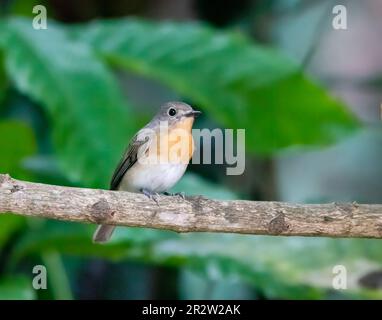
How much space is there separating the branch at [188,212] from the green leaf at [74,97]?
1.09 metres

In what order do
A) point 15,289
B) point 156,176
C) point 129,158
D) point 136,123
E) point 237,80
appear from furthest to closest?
1. point 136,123
2. point 237,80
3. point 15,289
4. point 129,158
5. point 156,176

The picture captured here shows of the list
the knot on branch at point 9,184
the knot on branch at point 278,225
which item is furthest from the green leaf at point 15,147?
the knot on branch at point 278,225

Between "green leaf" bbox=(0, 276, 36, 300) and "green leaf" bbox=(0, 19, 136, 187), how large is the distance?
21.4 inches

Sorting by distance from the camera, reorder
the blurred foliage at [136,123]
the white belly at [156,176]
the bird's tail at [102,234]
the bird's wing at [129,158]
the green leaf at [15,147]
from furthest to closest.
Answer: the green leaf at [15,147] < the blurred foliage at [136,123] < the bird's tail at [102,234] < the bird's wing at [129,158] < the white belly at [156,176]

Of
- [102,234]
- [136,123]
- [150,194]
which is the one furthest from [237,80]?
[150,194]

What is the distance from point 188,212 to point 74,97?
157 cm

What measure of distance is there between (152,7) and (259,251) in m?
2.73

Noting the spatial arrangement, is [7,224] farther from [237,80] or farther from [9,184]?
[9,184]

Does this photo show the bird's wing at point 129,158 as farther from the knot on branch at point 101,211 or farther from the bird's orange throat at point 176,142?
the knot on branch at point 101,211

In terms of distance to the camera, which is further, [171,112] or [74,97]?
[74,97]

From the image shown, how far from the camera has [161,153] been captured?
3.65 m

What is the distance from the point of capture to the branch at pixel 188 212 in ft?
10.0

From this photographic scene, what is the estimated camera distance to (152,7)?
707 centimetres

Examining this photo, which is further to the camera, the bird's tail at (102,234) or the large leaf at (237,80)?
the large leaf at (237,80)
